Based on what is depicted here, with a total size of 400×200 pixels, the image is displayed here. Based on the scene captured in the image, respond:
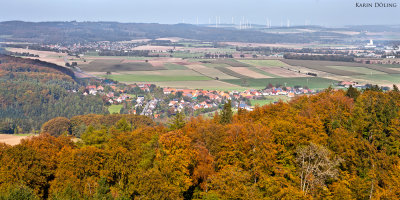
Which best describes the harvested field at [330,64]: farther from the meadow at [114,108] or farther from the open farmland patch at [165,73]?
the meadow at [114,108]

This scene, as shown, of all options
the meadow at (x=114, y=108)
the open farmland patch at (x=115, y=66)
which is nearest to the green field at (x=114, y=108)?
the meadow at (x=114, y=108)

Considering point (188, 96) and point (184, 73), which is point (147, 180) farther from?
point (184, 73)

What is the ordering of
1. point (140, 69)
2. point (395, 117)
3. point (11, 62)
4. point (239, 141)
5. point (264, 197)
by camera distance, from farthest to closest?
point (140, 69)
point (11, 62)
point (395, 117)
point (239, 141)
point (264, 197)

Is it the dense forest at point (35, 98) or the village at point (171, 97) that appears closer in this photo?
the dense forest at point (35, 98)

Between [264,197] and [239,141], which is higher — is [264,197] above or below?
below

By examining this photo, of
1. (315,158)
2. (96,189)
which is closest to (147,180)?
(96,189)
